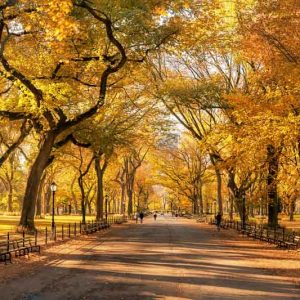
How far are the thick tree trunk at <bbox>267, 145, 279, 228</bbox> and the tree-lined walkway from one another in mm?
9438

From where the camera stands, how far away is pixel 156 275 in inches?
633

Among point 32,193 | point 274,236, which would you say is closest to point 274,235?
point 274,236

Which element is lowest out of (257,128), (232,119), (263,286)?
(263,286)

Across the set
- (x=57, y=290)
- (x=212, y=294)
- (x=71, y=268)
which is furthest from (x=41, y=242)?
(x=212, y=294)

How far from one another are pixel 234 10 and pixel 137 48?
11.3m

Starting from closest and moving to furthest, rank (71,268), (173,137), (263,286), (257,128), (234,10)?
(263,286)
(71,268)
(257,128)
(234,10)
(173,137)

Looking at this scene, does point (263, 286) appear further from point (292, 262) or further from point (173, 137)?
point (173, 137)

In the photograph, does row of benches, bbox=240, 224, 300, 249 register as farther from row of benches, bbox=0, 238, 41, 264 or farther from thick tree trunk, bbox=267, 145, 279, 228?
row of benches, bbox=0, 238, 41, 264

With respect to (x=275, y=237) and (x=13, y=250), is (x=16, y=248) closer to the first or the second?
(x=13, y=250)

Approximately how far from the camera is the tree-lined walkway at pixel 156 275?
1301 cm

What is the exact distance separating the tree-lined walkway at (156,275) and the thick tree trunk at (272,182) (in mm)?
9438

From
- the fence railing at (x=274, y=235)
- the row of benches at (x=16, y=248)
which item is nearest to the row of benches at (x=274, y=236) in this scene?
the fence railing at (x=274, y=235)

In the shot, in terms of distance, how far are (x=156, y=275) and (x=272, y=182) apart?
19882mm

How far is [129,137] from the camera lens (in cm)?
4619
